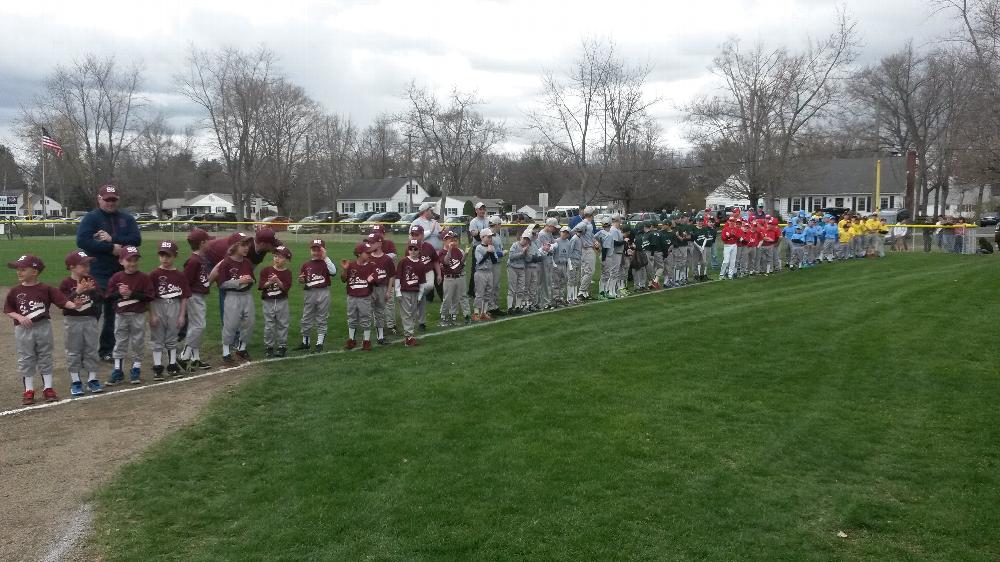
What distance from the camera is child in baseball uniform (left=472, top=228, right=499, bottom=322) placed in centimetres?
1293

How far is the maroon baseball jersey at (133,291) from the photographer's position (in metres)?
8.38

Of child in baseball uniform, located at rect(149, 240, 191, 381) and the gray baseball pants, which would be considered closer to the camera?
the gray baseball pants

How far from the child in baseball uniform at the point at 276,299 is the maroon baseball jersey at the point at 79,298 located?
2079 mm

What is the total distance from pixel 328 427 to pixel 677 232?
1306 centimetres

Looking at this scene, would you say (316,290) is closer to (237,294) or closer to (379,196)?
(237,294)

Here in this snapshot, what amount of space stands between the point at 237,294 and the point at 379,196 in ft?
250

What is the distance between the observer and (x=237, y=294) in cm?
Answer: 950

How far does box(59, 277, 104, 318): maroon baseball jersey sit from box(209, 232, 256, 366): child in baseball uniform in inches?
58.2

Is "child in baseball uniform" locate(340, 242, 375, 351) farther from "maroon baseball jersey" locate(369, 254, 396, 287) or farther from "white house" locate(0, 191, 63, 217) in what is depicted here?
"white house" locate(0, 191, 63, 217)

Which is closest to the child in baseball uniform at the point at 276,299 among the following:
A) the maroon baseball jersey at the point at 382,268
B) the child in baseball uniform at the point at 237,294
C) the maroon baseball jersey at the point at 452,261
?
the child in baseball uniform at the point at 237,294

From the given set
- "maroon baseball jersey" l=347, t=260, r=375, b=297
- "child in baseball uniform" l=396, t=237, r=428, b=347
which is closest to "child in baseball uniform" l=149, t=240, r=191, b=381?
"maroon baseball jersey" l=347, t=260, r=375, b=297

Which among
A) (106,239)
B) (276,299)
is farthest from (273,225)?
(106,239)

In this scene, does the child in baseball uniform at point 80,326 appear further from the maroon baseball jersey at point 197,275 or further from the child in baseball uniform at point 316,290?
the child in baseball uniform at point 316,290

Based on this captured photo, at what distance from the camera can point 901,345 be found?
412 inches
